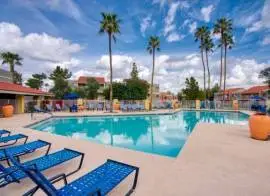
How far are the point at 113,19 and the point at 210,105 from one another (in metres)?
16.3

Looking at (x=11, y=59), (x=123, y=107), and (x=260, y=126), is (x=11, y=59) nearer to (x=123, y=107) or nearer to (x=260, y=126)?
(x=123, y=107)

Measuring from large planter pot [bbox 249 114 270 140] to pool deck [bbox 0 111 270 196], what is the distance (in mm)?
416

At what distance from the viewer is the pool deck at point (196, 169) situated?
2838mm

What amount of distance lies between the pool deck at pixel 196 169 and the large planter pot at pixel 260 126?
416 mm

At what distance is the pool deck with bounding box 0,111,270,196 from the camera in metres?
2.84

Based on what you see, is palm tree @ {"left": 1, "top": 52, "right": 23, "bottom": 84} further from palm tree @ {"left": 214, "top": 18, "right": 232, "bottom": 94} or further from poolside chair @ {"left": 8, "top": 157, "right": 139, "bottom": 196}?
poolside chair @ {"left": 8, "top": 157, "right": 139, "bottom": 196}

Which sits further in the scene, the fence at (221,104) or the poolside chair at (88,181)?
the fence at (221,104)

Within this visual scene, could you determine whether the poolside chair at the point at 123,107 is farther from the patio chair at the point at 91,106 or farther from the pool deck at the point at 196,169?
the pool deck at the point at 196,169

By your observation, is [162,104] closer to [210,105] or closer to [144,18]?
[210,105]

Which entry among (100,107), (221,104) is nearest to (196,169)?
(100,107)

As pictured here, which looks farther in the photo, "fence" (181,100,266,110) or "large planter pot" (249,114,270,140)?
"fence" (181,100,266,110)

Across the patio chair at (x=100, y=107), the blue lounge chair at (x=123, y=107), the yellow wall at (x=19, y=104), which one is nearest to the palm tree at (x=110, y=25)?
the blue lounge chair at (x=123, y=107)

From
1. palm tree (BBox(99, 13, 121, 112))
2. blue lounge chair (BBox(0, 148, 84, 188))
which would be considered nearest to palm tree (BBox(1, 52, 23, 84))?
palm tree (BBox(99, 13, 121, 112))

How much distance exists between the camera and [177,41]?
21.7 m
